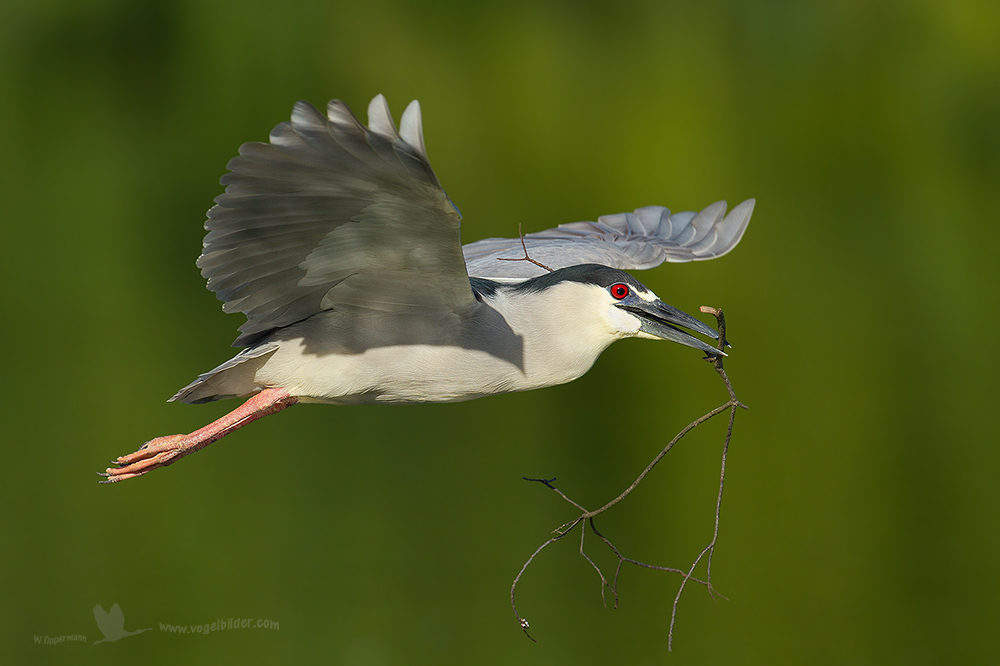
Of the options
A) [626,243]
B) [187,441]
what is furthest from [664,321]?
[187,441]

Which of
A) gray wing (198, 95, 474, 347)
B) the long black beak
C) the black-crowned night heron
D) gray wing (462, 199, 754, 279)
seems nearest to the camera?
gray wing (198, 95, 474, 347)

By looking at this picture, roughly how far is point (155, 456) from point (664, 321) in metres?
1.22

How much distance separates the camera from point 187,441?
1.90m

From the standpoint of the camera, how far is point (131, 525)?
488 centimetres

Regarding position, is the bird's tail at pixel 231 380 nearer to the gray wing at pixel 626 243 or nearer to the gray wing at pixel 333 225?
the gray wing at pixel 333 225

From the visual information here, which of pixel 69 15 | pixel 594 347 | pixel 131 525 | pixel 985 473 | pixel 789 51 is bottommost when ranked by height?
pixel 985 473

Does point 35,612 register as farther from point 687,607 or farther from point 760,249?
point 760,249

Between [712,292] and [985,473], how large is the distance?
2116mm

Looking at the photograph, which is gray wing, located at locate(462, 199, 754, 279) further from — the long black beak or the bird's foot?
the bird's foot

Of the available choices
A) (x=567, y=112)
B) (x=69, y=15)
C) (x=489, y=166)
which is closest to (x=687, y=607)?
(x=489, y=166)

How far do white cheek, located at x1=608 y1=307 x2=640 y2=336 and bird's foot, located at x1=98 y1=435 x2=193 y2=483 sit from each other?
39.9 inches

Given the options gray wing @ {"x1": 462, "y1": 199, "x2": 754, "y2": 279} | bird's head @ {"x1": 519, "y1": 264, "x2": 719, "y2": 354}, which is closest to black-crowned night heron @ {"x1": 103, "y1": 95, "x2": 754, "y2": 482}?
bird's head @ {"x1": 519, "y1": 264, "x2": 719, "y2": 354}

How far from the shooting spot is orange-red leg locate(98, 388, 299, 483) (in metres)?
1.88

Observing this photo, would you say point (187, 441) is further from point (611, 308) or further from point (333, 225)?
point (611, 308)
